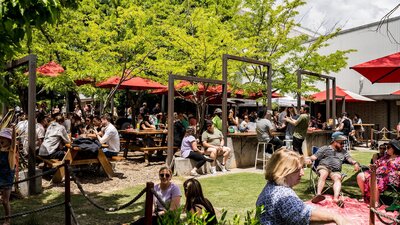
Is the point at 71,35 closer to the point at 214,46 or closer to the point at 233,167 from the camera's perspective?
the point at 214,46

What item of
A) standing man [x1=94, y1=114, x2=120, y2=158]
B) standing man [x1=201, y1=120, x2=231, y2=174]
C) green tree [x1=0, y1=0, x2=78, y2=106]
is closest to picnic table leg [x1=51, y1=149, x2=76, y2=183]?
standing man [x1=94, y1=114, x2=120, y2=158]

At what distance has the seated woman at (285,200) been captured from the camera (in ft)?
9.99

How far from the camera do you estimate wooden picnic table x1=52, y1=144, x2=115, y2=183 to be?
8523 mm

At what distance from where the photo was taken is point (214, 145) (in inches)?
417

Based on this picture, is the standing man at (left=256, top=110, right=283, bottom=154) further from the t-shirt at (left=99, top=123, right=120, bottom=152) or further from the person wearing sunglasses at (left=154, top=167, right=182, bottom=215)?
the person wearing sunglasses at (left=154, top=167, right=182, bottom=215)

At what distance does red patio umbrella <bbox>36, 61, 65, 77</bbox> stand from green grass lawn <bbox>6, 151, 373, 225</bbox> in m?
4.53

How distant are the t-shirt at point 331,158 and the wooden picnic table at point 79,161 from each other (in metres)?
4.60

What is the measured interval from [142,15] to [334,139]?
753 cm

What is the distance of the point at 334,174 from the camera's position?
292 inches

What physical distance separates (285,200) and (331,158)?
4.86 m

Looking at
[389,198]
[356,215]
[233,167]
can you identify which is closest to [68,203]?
[356,215]

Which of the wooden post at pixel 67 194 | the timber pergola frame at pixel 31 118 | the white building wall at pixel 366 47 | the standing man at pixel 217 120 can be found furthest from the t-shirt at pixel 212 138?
the white building wall at pixel 366 47

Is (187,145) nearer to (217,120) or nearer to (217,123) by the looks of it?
(217,123)

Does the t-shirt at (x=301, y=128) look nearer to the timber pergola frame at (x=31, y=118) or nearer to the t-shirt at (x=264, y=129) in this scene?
the t-shirt at (x=264, y=129)
